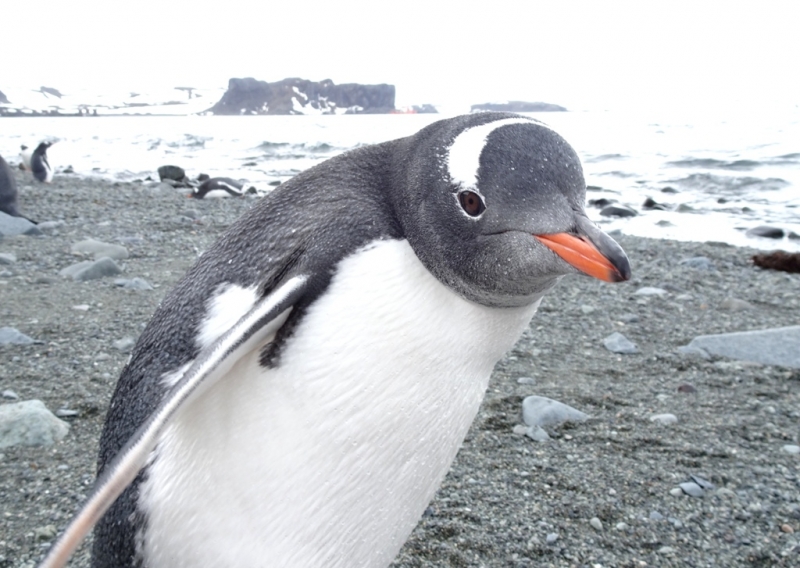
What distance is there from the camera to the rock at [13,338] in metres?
3.30

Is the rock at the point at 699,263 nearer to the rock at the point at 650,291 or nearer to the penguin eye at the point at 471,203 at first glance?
the rock at the point at 650,291

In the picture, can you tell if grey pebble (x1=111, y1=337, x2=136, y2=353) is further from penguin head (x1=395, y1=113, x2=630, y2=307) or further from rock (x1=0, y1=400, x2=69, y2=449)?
penguin head (x1=395, y1=113, x2=630, y2=307)

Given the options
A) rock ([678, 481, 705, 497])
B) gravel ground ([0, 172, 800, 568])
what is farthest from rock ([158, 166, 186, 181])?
rock ([678, 481, 705, 497])

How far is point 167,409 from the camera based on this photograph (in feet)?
4.24

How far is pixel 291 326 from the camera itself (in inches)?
→ 55.6

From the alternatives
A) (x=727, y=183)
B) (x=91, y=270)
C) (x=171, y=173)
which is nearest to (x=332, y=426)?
(x=91, y=270)

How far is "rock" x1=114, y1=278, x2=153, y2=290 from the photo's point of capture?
4426 mm

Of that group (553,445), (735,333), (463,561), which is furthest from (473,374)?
(735,333)

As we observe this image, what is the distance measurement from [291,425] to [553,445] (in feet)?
4.95

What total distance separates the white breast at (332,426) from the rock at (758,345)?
2642 mm

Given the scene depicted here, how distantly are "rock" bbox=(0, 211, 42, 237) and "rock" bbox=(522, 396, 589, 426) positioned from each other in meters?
4.69

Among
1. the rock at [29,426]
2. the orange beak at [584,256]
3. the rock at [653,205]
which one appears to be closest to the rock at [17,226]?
the rock at [29,426]

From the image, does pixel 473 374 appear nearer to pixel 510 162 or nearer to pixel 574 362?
pixel 510 162

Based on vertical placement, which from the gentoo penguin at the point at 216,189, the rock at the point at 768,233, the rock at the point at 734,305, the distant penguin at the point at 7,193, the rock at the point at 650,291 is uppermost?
the distant penguin at the point at 7,193
